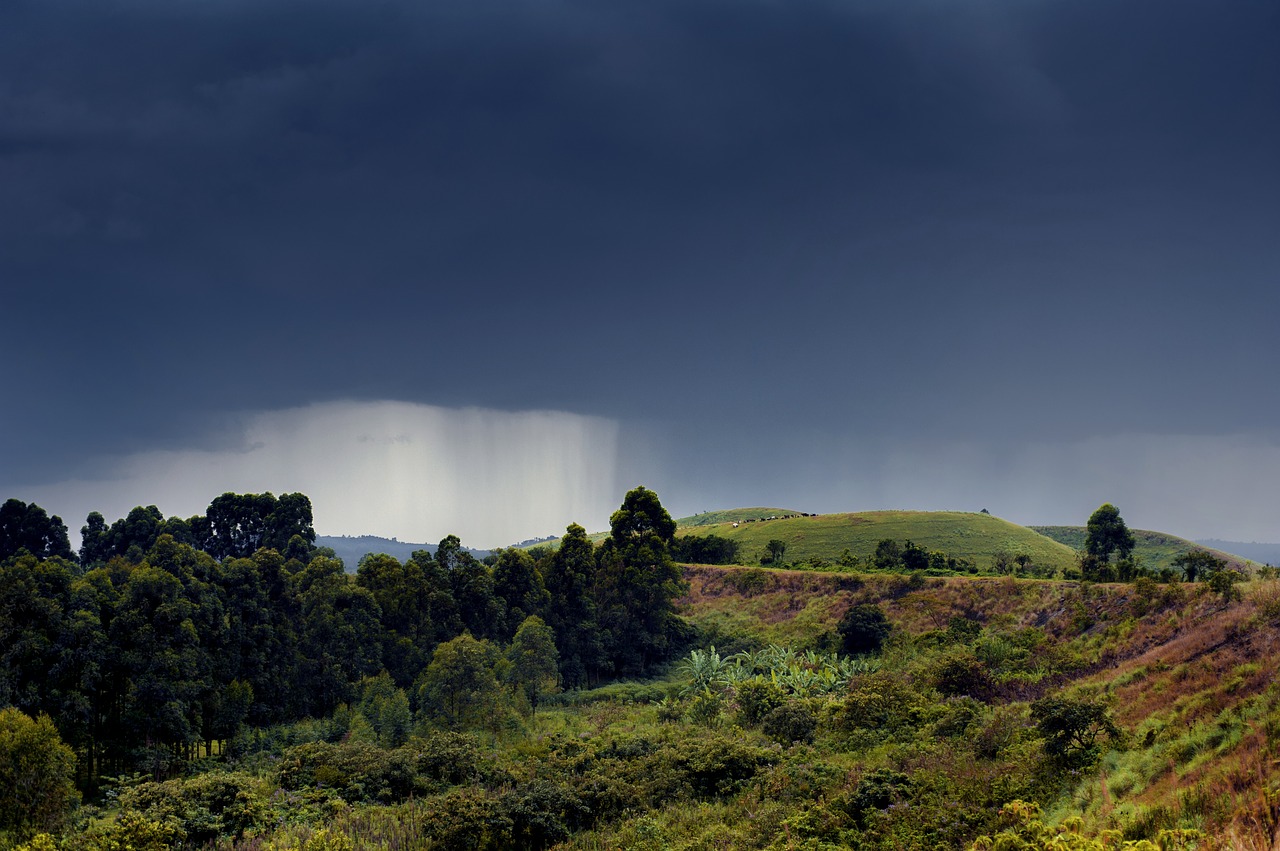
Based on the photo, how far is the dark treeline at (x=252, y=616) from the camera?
2348 cm

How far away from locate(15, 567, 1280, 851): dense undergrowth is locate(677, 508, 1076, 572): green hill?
141 feet

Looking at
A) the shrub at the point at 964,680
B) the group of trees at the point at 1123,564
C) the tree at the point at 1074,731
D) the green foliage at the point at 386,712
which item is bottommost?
the green foliage at the point at 386,712

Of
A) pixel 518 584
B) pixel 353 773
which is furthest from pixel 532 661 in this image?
pixel 353 773

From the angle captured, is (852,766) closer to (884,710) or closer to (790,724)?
(884,710)

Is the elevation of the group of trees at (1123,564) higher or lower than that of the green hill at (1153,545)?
higher

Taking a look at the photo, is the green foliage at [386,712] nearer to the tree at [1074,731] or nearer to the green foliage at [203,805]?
the green foliage at [203,805]

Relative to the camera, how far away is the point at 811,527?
86.6 metres

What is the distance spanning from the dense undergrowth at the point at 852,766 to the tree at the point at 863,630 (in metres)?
7.45

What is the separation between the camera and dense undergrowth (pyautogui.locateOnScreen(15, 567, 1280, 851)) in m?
13.1

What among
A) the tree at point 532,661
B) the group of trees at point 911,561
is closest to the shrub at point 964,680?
the tree at point 532,661

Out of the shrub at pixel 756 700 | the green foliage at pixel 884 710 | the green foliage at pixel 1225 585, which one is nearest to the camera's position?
the green foliage at pixel 884 710

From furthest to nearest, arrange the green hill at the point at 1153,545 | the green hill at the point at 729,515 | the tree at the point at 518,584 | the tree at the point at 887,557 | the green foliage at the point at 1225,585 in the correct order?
the green hill at the point at 729,515
the green hill at the point at 1153,545
the tree at the point at 887,557
the tree at the point at 518,584
the green foliage at the point at 1225,585

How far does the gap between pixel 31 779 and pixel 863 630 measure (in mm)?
38122

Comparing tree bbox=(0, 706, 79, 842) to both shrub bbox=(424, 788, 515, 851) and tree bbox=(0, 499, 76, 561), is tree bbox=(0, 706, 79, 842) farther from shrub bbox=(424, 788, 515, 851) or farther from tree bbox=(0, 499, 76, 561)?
tree bbox=(0, 499, 76, 561)
